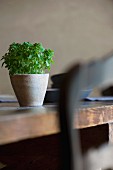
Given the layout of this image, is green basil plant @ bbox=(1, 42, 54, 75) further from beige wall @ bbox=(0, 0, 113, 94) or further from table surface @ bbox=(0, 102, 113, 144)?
beige wall @ bbox=(0, 0, 113, 94)

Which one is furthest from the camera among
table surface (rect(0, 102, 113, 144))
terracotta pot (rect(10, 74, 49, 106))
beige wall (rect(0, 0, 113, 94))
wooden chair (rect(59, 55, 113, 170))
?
beige wall (rect(0, 0, 113, 94))

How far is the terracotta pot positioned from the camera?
116cm

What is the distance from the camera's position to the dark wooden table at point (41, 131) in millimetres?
582

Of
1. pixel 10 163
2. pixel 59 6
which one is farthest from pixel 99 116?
pixel 59 6

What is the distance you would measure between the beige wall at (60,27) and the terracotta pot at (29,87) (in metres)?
1.96

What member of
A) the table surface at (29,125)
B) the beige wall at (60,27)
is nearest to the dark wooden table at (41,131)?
the table surface at (29,125)

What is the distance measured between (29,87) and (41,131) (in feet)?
1.82

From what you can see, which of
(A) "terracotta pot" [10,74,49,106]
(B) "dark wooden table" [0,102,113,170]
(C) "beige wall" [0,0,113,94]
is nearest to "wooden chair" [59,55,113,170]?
(B) "dark wooden table" [0,102,113,170]

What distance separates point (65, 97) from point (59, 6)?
308cm

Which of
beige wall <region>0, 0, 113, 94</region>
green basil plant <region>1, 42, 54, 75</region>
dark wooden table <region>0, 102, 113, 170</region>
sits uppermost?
beige wall <region>0, 0, 113, 94</region>

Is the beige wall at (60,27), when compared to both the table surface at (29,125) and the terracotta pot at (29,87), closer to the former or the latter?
the terracotta pot at (29,87)

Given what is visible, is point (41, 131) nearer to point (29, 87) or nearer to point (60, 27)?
point (29, 87)

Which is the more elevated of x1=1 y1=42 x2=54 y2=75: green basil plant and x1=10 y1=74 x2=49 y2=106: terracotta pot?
x1=1 y1=42 x2=54 y2=75: green basil plant

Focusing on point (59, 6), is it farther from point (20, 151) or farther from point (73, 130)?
point (73, 130)
